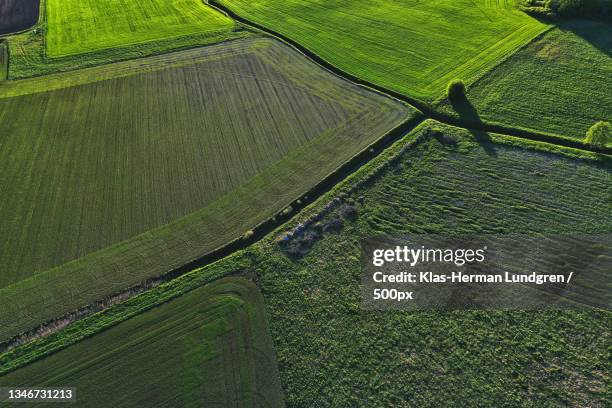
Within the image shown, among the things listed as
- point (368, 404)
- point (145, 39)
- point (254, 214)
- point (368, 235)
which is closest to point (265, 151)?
point (254, 214)

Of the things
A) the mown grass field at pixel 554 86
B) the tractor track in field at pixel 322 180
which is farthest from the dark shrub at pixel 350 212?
the mown grass field at pixel 554 86

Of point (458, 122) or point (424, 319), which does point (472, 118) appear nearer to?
point (458, 122)

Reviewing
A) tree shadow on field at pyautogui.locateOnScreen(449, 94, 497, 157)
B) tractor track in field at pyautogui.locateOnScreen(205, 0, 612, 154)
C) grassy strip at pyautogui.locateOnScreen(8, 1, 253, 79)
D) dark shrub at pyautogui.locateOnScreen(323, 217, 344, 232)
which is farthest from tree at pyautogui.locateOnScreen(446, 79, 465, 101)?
grassy strip at pyautogui.locateOnScreen(8, 1, 253, 79)

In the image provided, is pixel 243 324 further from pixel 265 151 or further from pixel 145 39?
pixel 145 39

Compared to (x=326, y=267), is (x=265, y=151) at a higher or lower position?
higher

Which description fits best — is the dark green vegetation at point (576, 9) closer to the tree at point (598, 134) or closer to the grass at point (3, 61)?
the tree at point (598, 134)

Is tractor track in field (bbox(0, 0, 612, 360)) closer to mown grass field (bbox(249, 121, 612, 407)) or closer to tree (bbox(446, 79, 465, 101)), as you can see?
mown grass field (bbox(249, 121, 612, 407))

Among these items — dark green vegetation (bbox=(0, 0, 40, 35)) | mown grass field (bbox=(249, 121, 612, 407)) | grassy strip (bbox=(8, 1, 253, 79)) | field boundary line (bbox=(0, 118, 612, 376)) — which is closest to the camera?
mown grass field (bbox=(249, 121, 612, 407))
